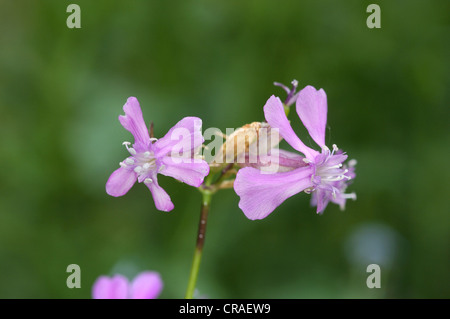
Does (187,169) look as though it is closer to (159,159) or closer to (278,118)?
(159,159)

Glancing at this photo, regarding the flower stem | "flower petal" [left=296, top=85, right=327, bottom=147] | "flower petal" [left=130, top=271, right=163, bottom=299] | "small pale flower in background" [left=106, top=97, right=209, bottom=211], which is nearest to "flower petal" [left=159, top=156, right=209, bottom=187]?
"small pale flower in background" [left=106, top=97, right=209, bottom=211]

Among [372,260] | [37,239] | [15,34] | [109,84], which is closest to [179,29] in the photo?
[109,84]

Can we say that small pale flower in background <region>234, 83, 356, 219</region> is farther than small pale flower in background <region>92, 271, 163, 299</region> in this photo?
No

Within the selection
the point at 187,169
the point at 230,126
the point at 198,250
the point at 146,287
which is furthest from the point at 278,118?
the point at 230,126

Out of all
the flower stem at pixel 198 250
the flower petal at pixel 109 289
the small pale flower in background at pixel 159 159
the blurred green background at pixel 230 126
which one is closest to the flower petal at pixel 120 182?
the small pale flower in background at pixel 159 159

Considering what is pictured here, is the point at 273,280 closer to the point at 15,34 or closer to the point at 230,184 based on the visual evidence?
the point at 230,184

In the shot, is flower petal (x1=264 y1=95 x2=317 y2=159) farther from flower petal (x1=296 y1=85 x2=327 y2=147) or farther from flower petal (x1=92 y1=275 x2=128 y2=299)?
flower petal (x1=92 y1=275 x2=128 y2=299)
